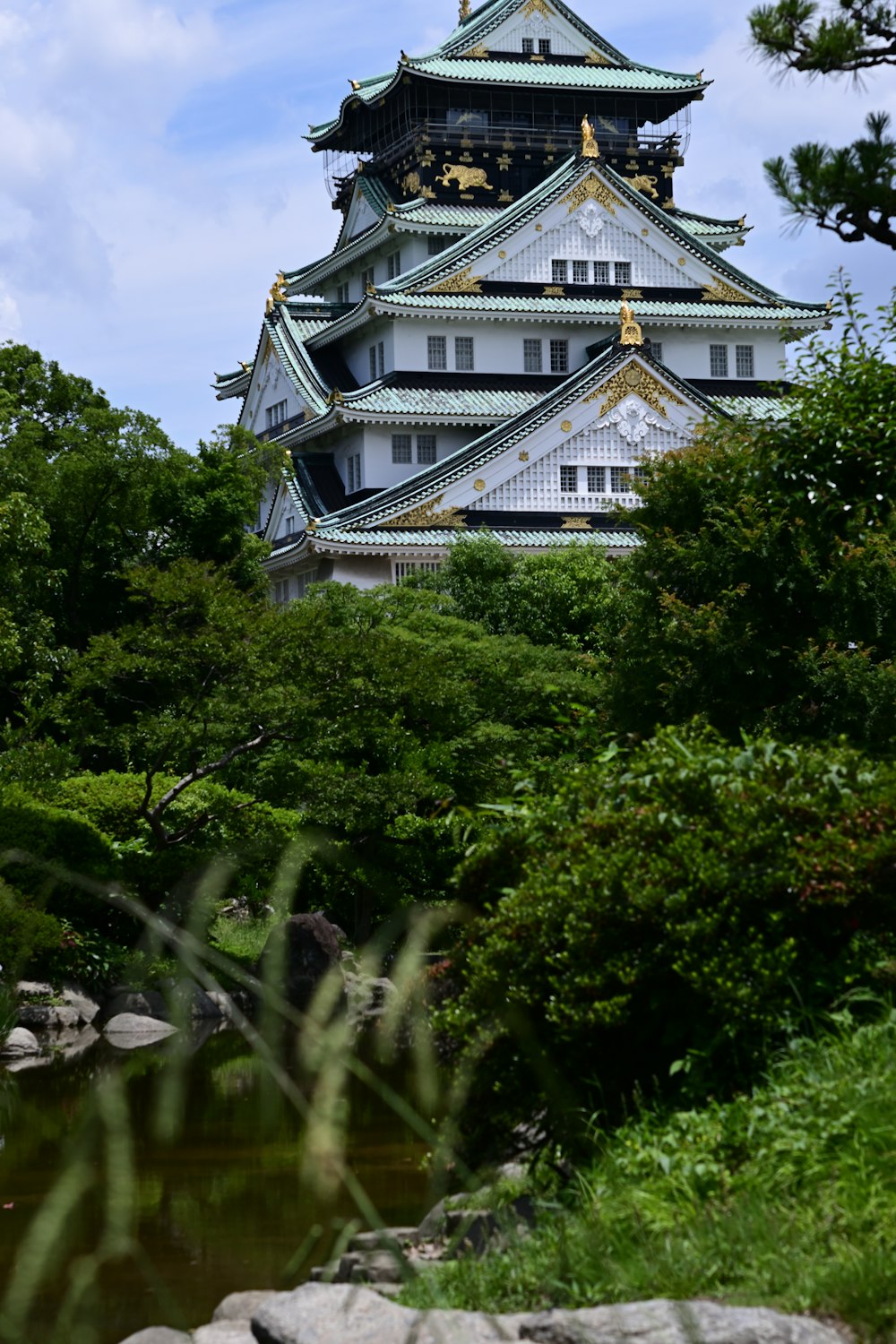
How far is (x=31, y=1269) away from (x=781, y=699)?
1314cm

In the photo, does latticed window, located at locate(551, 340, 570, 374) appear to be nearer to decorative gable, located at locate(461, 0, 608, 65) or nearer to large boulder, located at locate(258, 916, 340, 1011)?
decorative gable, located at locate(461, 0, 608, 65)

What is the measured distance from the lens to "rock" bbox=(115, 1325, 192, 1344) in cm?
603

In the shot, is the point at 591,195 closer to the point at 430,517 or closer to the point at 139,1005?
the point at 430,517

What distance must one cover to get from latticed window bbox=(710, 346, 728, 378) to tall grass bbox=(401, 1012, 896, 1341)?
30.7 meters

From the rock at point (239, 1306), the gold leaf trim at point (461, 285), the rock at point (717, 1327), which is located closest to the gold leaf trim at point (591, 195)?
the gold leaf trim at point (461, 285)

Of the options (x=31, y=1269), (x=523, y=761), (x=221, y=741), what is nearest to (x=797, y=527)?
(x=523, y=761)

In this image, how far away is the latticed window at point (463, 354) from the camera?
112 ft

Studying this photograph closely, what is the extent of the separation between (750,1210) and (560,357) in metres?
30.8

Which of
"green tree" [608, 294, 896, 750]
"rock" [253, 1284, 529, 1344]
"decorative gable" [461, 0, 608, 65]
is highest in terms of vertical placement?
"decorative gable" [461, 0, 608, 65]

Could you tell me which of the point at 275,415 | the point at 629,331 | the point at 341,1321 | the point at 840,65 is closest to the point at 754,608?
the point at 840,65

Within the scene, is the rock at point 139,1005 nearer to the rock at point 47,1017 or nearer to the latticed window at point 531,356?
the rock at point 47,1017

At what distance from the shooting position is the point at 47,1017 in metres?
16.4

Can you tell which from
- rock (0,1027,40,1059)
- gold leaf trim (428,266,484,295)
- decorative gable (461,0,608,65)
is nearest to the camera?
rock (0,1027,40,1059)

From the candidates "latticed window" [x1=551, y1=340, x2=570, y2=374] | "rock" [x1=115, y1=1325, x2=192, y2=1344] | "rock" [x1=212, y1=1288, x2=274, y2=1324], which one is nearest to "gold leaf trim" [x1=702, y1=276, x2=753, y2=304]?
"latticed window" [x1=551, y1=340, x2=570, y2=374]
